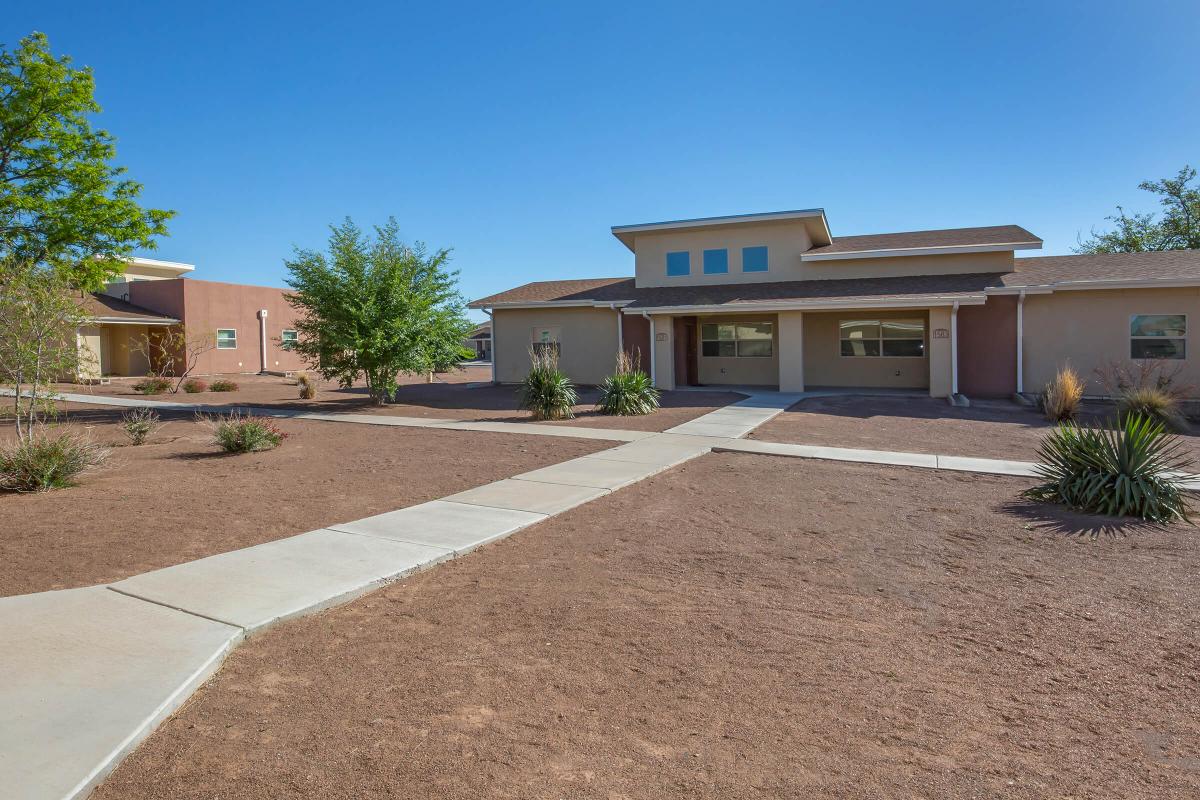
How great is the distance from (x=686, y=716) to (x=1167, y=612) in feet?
12.6

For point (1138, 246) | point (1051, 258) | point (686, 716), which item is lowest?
point (686, 716)

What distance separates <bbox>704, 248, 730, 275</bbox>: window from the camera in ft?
85.1

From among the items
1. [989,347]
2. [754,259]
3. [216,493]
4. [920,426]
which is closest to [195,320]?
[754,259]

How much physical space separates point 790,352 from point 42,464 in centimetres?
1818

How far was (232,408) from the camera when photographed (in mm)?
21625

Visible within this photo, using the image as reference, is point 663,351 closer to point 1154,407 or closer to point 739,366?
point 739,366

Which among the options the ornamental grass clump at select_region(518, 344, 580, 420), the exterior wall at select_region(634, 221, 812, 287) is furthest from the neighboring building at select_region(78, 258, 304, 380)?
the ornamental grass clump at select_region(518, 344, 580, 420)

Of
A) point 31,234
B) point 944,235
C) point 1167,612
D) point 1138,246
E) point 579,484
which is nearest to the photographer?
point 1167,612

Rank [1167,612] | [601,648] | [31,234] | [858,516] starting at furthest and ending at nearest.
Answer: [31,234] < [858,516] < [1167,612] < [601,648]

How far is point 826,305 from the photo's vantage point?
2117cm

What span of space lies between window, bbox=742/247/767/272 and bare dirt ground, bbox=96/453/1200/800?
19.0 metres

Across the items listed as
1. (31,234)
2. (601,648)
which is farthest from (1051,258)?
(31,234)

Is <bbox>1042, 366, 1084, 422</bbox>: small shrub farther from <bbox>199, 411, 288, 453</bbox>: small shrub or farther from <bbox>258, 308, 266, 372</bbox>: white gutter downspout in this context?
<bbox>258, 308, 266, 372</bbox>: white gutter downspout

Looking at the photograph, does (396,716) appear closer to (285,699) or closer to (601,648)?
(285,699)
